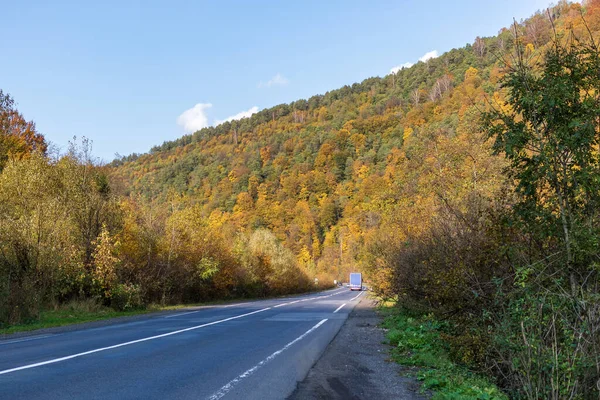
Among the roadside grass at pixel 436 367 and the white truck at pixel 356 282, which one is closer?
the roadside grass at pixel 436 367

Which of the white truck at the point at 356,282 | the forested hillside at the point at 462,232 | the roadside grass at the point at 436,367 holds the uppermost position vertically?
the forested hillside at the point at 462,232

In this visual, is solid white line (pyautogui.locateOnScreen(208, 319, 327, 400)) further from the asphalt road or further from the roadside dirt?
the roadside dirt

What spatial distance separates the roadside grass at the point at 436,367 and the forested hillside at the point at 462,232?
339 millimetres

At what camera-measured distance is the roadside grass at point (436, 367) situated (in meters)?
6.18

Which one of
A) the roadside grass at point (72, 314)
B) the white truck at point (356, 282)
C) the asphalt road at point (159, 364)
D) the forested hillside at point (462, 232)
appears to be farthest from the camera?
the white truck at point (356, 282)

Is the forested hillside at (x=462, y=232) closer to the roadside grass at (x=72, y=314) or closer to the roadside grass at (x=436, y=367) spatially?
the roadside grass at (x=436, y=367)

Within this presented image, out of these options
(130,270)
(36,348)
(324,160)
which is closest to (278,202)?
(324,160)

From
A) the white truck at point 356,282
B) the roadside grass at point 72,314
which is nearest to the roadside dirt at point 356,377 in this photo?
the roadside grass at point 72,314

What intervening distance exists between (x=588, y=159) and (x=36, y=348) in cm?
1160

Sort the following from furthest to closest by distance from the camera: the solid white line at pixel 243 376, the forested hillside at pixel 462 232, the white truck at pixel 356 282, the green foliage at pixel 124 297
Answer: the white truck at pixel 356 282
the green foliage at pixel 124 297
the solid white line at pixel 243 376
the forested hillside at pixel 462 232

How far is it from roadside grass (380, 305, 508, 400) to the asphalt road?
1.95 meters

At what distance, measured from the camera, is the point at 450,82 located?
69.4 meters

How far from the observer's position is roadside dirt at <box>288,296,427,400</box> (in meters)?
6.43

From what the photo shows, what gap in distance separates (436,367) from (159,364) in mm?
5089
